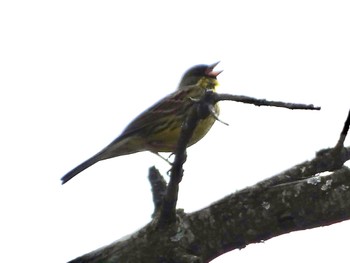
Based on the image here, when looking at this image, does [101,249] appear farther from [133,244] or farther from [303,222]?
[303,222]

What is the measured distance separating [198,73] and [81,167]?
99.4 inches

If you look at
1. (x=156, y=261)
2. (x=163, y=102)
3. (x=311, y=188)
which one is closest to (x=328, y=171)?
(x=311, y=188)

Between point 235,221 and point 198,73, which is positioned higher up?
point 198,73

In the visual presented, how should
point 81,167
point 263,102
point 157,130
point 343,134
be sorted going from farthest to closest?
point 157,130, point 81,167, point 343,134, point 263,102

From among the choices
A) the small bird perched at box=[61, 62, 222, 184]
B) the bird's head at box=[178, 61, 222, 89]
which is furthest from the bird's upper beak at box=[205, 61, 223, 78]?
the small bird perched at box=[61, 62, 222, 184]

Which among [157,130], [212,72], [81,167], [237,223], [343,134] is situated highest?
[212,72]

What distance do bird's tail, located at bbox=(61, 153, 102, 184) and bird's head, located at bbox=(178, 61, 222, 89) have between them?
2005 millimetres

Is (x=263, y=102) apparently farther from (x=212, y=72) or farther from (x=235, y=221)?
(x=212, y=72)

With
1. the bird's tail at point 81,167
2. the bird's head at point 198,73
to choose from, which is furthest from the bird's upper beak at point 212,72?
the bird's tail at point 81,167

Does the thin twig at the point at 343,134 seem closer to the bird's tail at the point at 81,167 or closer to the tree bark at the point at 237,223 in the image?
the tree bark at the point at 237,223

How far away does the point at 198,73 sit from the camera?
8.45 m

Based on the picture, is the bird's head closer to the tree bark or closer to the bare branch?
the tree bark

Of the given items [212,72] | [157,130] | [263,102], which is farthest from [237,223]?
[212,72]

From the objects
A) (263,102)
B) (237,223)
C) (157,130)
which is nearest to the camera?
(263,102)
